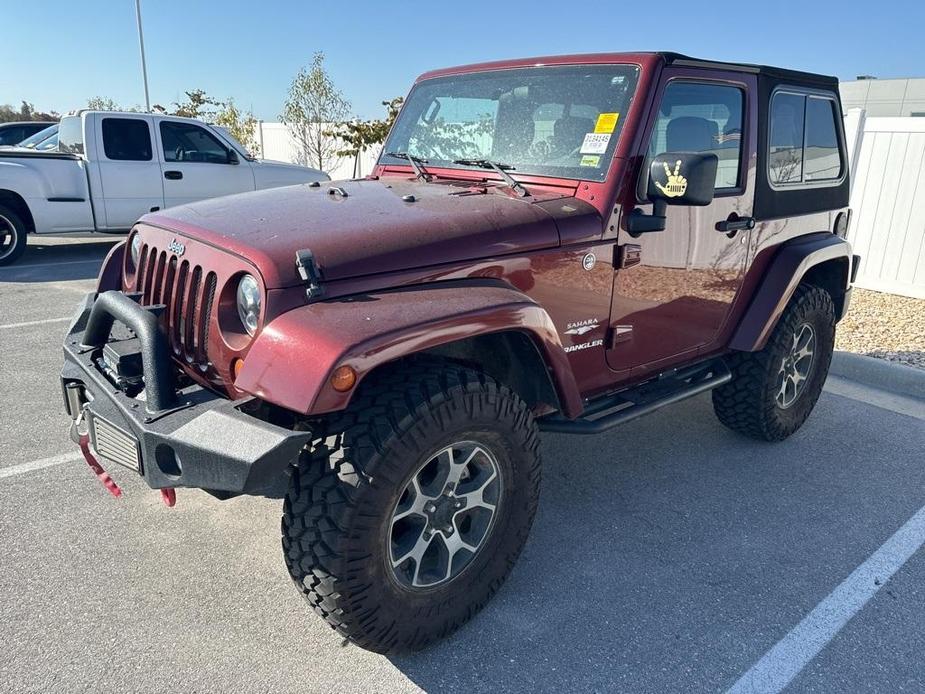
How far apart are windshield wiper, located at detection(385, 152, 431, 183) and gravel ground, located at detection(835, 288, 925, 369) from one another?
4040mm

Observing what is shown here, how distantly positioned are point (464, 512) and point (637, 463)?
5.50 ft

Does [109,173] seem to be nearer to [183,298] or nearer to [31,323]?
[31,323]

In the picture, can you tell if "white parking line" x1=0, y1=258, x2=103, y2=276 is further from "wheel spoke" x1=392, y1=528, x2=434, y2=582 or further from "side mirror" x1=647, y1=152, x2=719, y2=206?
"side mirror" x1=647, y1=152, x2=719, y2=206

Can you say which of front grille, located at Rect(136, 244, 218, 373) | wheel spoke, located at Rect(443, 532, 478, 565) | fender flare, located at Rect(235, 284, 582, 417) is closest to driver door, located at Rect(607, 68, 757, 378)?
fender flare, located at Rect(235, 284, 582, 417)

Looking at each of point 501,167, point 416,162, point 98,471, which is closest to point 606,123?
point 501,167

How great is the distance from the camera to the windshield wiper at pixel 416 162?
344cm

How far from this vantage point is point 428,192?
3.07 metres

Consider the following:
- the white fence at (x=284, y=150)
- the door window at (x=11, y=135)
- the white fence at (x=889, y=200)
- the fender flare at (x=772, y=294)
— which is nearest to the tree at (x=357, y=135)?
the white fence at (x=284, y=150)

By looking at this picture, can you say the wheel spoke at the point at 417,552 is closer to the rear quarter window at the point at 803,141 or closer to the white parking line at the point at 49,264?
the rear quarter window at the point at 803,141

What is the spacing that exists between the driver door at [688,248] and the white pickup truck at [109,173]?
25.1 ft

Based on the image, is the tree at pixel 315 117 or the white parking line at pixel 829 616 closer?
the white parking line at pixel 829 616

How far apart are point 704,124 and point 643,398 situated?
132cm

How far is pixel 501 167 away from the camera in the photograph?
125 inches

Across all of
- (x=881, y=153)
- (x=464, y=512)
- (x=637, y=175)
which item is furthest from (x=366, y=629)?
(x=881, y=153)
